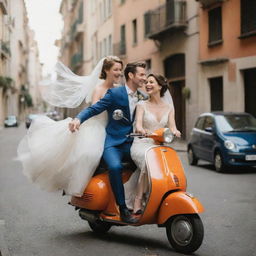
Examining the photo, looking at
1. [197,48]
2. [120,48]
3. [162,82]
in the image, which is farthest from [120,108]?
[120,48]

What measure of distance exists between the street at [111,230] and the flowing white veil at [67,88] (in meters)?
1.52

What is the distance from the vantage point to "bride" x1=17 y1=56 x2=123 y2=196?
227 inches

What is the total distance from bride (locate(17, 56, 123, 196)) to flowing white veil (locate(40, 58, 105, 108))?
0.09 ft

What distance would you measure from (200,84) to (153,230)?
18676 millimetres

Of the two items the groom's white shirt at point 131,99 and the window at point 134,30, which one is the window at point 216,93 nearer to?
the window at point 134,30

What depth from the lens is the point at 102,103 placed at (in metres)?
5.80

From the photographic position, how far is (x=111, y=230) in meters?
6.48

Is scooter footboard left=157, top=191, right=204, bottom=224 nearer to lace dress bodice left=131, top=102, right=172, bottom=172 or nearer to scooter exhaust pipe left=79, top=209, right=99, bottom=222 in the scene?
lace dress bodice left=131, top=102, right=172, bottom=172

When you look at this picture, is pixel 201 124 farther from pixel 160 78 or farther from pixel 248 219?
pixel 160 78

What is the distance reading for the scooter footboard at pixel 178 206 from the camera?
5059 mm

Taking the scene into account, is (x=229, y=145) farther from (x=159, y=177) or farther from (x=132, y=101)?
(x=159, y=177)

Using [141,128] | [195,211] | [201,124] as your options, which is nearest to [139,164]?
[141,128]

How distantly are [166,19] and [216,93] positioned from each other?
5.01 m

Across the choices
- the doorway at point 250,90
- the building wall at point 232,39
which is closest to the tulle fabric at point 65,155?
the building wall at point 232,39
